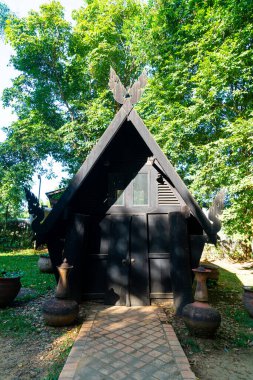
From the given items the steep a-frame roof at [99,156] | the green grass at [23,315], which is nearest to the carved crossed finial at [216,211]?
the steep a-frame roof at [99,156]

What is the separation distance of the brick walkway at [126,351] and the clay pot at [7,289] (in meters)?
1.93

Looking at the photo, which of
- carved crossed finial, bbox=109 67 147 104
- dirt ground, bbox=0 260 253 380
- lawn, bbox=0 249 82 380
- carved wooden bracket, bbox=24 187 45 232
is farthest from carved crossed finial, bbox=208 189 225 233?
carved wooden bracket, bbox=24 187 45 232

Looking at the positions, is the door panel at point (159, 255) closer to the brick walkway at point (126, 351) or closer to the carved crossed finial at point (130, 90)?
the brick walkway at point (126, 351)

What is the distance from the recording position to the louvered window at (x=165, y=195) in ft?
19.1

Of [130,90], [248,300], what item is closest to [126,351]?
[248,300]

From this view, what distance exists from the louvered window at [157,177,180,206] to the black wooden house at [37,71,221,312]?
0.02 metres

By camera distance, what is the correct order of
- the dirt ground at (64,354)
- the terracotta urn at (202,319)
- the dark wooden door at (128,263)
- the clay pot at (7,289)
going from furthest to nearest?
the dark wooden door at (128,263), the clay pot at (7,289), the terracotta urn at (202,319), the dirt ground at (64,354)

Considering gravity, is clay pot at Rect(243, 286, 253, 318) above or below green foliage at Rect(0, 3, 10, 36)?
below

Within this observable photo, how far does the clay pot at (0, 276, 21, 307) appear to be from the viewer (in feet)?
17.3

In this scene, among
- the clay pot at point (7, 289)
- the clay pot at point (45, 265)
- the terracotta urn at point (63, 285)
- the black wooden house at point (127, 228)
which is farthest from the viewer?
the clay pot at point (45, 265)

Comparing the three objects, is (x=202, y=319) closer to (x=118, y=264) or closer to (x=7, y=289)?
(x=118, y=264)

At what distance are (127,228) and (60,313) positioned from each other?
230 cm

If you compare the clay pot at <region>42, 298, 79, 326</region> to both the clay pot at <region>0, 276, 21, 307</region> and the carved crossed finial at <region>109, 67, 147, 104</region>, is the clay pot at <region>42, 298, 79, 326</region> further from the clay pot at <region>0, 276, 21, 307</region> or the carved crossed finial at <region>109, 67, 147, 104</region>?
the carved crossed finial at <region>109, 67, 147, 104</region>

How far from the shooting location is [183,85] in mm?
11922
